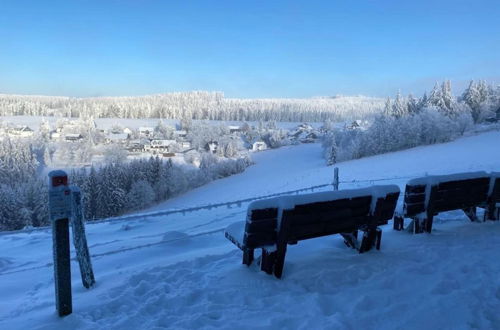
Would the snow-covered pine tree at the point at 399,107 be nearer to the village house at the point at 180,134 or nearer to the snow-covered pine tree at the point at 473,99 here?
the snow-covered pine tree at the point at 473,99

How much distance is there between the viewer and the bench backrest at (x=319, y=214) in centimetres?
428

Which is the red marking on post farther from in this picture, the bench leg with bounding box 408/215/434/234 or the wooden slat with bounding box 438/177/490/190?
the wooden slat with bounding box 438/177/490/190

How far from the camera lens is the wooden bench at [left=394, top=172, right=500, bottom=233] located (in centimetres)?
584

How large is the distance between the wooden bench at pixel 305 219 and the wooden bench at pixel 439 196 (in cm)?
85

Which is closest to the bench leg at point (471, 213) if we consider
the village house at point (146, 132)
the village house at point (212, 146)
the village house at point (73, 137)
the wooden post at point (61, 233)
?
the wooden post at point (61, 233)

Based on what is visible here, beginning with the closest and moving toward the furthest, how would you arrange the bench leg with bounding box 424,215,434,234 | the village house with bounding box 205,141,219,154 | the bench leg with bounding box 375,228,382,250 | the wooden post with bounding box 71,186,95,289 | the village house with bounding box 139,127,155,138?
1. the wooden post with bounding box 71,186,95,289
2. the bench leg with bounding box 375,228,382,250
3. the bench leg with bounding box 424,215,434,234
4. the village house with bounding box 205,141,219,154
5. the village house with bounding box 139,127,155,138

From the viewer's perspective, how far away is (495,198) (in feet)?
22.2

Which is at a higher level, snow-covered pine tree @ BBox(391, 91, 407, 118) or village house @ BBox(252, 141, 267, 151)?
snow-covered pine tree @ BBox(391, 91, 407, 118)

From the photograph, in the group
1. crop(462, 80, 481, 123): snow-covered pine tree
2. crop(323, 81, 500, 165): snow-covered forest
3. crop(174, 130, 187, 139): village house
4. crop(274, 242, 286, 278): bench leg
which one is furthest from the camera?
crop(174, 130, 187, 139): village house

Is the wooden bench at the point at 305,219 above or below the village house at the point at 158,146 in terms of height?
above

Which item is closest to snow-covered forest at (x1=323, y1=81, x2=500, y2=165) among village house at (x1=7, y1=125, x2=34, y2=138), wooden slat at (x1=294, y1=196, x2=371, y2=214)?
wooden slat at (x1=294, y1=196, x2=371, y2=214)

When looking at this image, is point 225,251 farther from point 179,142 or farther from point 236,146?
point 179,142

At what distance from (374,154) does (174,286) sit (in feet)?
180

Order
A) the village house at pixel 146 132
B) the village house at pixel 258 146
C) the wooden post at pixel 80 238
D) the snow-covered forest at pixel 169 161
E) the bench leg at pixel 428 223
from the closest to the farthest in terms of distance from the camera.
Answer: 1. the wooden post at pixel 80 238
2. the bench leg at pixel 428 223
3. the snow-covered forest at pixel 169 161
4. the village house at pixel 258 146
5. the village house at pixel 146 132
